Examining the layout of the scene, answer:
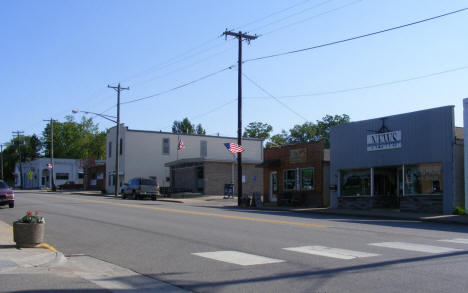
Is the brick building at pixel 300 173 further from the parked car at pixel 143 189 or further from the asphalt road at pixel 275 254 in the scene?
the asphalt road at pixel 275 254

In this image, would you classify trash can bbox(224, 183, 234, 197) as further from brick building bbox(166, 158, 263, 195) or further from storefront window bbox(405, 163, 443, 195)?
storefront window bbox(405, 163, 443, 195)

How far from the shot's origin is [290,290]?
715cm

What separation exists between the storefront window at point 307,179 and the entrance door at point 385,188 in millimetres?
4949

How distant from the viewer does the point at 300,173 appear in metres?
31.9

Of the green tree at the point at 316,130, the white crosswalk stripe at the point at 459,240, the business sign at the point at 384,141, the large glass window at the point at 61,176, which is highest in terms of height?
the green tree at the point at 316,130

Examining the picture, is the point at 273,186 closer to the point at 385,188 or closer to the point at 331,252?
the point at 385,188

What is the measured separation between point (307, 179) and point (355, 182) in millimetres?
3886

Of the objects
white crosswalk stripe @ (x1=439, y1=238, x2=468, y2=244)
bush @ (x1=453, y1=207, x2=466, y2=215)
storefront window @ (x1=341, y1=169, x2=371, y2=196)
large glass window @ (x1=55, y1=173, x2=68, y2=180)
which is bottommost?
white crosswalk stripe @ (x1=439, y1=238, x2=468, y2=244)

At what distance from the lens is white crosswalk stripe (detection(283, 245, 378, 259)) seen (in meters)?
10.1

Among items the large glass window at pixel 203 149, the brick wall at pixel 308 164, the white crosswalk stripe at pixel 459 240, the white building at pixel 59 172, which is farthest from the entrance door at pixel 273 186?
the white building at pixel 59 172

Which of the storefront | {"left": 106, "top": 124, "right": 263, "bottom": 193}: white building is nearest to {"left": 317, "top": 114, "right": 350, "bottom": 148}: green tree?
{"left": 106, "top": 124, "right": 263, "bottom": 193}: white building

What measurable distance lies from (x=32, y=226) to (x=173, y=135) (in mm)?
47186

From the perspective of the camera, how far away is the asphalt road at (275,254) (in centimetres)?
764

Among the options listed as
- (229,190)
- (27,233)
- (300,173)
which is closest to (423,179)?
(300,173)
